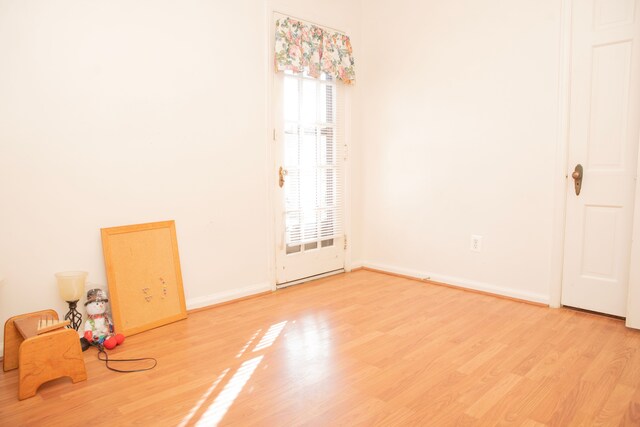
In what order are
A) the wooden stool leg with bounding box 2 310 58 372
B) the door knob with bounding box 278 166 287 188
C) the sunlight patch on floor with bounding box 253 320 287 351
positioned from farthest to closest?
→ the door knob with bounding box 278 166 287 188 < the sunlight patch on floor with bounding box 253 320 287 351 < the wooden stool leg with bounding box 2 310 58 372

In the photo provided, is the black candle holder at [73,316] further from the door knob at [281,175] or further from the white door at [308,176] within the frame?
the door knob at [281,175]

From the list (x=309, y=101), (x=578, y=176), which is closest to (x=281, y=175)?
(x=309, y=101)

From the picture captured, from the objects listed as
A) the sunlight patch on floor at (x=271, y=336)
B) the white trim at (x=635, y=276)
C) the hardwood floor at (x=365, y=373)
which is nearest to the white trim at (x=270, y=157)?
the hardwood floor at (x=365, y=373)

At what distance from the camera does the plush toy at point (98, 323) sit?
235 centimetres

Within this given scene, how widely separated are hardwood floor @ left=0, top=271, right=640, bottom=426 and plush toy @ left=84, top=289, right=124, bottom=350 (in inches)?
3.0

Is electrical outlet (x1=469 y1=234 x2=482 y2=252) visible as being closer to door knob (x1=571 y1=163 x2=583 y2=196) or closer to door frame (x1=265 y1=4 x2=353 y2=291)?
door knob (x1=571 y1=163 x2=583 y2=196)

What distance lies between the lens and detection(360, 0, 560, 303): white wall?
299 centimetres

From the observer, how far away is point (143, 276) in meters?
2.69

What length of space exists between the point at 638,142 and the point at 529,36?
1024 mm

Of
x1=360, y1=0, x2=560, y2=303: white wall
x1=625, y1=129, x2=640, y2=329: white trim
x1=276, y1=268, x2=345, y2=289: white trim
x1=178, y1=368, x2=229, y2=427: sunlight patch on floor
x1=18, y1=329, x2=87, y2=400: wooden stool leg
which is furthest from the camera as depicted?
x1=276, y1=268, x2=345, y2=289: white trim

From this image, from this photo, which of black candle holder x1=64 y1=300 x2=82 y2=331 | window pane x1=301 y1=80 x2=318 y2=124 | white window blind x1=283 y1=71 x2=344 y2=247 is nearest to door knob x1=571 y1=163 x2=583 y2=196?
white window blind x1=283 y1=71 x2=344 y2=247

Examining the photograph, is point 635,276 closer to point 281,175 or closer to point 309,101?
point 281,175

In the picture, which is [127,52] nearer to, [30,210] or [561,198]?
[30,210]

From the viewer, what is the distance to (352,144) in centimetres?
406
